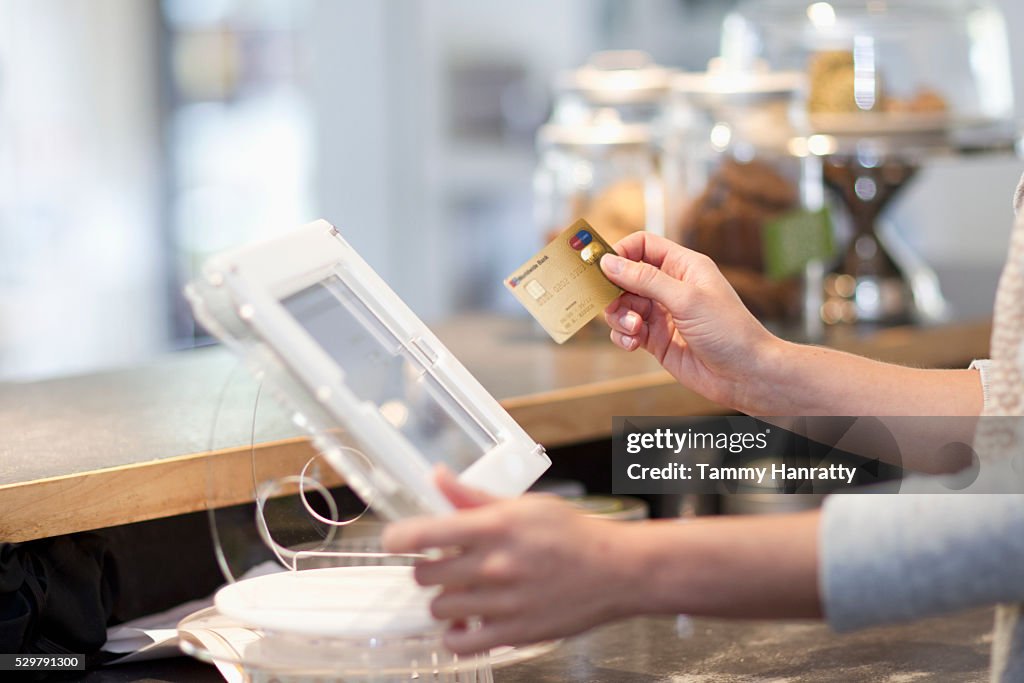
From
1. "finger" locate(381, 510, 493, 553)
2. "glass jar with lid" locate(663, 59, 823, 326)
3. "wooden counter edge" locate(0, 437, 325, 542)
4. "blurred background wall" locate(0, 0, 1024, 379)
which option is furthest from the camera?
"blurred background wall" locate(0, 0, 1024, 379)

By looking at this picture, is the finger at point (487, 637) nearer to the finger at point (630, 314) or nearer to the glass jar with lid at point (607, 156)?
the finger at point (630, 314)

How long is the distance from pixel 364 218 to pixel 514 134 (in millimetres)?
478

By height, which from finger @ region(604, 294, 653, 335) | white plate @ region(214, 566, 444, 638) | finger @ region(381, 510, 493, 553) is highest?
finger @ region(604, 294, 653, 335)

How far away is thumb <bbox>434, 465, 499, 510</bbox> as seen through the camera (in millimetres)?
631

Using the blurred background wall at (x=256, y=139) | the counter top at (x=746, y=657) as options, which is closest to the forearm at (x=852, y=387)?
the counter top at (x=746, y=657)

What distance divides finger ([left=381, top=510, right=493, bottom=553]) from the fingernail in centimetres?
32

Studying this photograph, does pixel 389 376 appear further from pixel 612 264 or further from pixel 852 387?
pixel 852 387

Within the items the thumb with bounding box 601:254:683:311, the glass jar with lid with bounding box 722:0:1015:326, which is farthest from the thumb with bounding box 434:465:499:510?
the glass jar with lid with bounding box 722:0:1015:326

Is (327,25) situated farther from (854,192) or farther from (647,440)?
(647,440)

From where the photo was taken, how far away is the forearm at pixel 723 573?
0.60 metres

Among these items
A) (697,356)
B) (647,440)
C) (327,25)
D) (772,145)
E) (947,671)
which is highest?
(327,25)

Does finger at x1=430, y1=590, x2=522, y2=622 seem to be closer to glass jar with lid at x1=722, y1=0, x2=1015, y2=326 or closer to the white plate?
the white plate

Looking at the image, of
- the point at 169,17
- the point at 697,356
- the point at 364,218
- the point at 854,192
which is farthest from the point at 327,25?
the point at 697,356

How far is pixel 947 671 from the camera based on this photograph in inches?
37.7
